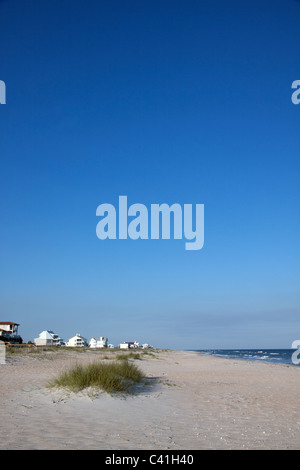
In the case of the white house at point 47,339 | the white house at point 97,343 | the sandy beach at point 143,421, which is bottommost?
the white house at point 97,343

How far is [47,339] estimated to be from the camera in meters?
75.5

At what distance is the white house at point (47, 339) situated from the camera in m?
73.8

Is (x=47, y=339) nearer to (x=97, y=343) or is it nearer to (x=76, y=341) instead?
(x=76, y=341)

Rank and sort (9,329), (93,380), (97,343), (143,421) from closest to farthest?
(143,421) → (93,380) → (9,329) → (97,343)

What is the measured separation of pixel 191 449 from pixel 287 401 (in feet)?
26.0

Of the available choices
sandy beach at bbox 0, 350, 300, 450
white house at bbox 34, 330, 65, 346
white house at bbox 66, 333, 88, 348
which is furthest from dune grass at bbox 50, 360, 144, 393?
white house at bbox 66, 333, 88, 348

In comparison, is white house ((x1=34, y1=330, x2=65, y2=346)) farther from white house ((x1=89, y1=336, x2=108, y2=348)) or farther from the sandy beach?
the sandy beach

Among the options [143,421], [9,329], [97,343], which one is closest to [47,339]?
[9,329]

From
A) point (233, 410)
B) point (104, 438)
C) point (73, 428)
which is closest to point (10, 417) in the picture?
point (73, 428)

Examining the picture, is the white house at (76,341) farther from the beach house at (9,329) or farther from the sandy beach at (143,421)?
the sandy beach at (143,421)

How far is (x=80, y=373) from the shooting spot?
421 inches

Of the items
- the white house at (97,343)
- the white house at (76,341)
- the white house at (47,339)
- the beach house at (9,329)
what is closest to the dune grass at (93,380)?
the beach house at (9,329)
